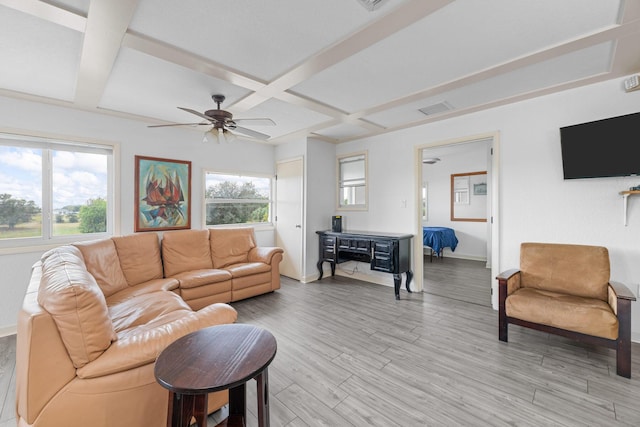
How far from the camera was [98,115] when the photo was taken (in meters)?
3.47

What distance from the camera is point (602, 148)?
261cm

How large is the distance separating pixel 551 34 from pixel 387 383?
9.18 feet

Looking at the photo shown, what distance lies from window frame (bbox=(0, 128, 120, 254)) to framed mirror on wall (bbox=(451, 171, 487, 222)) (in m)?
6.93

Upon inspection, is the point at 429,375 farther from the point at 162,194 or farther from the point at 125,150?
the point at 125,150

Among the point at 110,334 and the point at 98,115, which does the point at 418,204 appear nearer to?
the point at 110,334

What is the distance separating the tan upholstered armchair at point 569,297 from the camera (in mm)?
2086

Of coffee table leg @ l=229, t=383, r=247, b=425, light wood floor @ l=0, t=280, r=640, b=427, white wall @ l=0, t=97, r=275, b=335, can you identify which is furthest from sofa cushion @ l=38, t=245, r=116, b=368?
white wall @ l=0, t=97, r=275, b=335

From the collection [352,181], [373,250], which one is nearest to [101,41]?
[373,250]

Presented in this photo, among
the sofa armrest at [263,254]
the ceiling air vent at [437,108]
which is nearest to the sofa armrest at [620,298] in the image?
the ceiling air vent at [437,108]

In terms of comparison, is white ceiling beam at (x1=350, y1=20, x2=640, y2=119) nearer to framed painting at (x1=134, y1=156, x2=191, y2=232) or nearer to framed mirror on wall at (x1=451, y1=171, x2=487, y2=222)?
framed painting at (x1=134, y1=156, x2=191, y2=232)

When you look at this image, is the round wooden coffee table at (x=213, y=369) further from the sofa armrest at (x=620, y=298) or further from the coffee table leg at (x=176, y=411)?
the sofa armrest at (x=620, y=298)

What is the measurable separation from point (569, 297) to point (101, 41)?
4386 mm

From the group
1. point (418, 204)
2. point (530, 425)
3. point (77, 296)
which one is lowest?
point (530, 425)

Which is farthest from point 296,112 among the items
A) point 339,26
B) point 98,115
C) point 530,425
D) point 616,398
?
point 616,398
